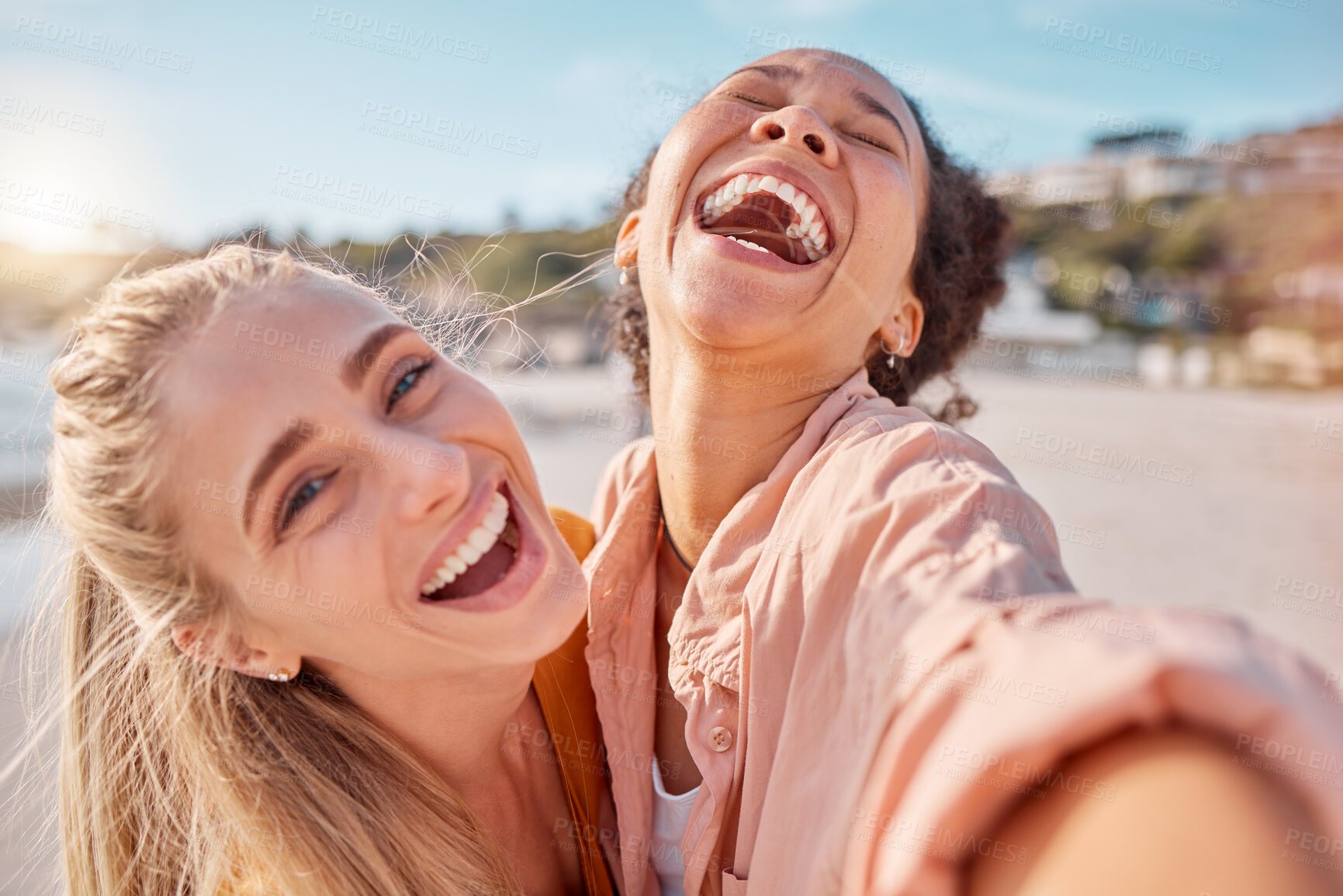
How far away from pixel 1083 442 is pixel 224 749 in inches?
524

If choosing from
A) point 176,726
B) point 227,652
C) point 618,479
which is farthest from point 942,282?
point 176,726

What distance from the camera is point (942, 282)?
8.71 feet

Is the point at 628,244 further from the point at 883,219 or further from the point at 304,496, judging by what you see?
the point at 304,496

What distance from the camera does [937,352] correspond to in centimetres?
291

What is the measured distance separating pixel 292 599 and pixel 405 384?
1.65 feet

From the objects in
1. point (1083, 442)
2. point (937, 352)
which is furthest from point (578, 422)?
point (937, 352)

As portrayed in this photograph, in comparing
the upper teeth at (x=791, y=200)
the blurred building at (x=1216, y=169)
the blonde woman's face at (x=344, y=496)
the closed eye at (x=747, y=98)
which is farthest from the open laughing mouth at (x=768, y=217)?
the blurred building at (x=1216, y=169)

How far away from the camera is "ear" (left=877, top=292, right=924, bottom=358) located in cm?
233

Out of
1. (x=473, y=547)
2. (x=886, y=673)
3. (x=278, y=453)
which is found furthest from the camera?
(x=473, y=547)

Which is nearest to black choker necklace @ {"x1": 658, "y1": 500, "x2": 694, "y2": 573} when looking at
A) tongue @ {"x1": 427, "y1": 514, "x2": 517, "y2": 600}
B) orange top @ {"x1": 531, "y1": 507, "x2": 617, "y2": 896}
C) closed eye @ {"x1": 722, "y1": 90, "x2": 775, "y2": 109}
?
orange top @ {"x1": 531, "y1": 507, "x2": 617, "y2": 896}

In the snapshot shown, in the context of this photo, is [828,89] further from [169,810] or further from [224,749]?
[169,810]

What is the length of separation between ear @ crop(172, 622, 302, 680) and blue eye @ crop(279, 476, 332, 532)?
344 mm

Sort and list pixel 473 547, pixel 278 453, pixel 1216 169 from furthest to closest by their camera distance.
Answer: pixel 1216 169, pixel 473 547, pixel 278 453

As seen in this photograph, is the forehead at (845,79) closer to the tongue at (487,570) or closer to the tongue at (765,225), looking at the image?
the tongue at (765,225)
